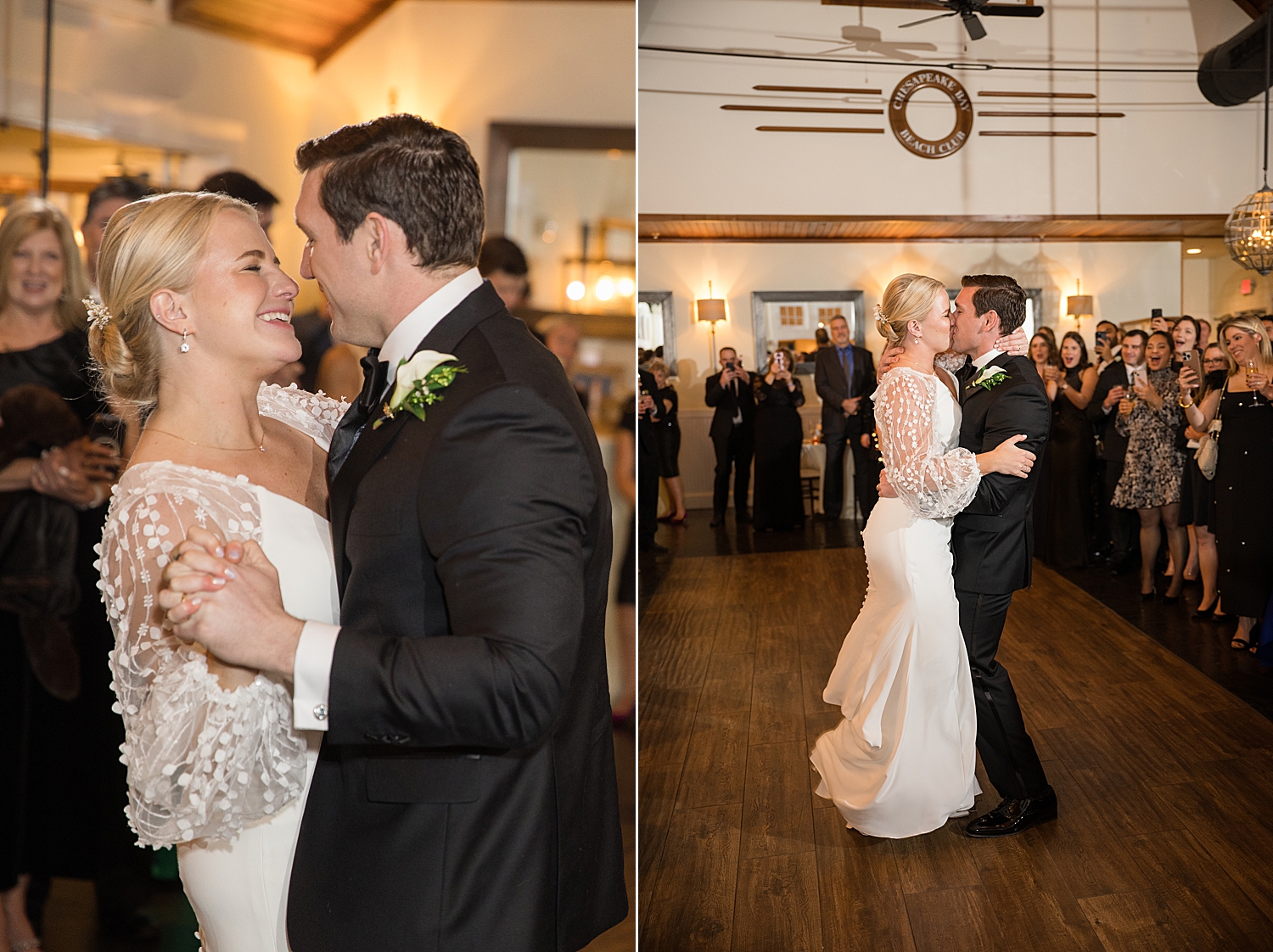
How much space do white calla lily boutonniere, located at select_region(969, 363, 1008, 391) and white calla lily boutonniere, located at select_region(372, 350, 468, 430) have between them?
1601 millimetres

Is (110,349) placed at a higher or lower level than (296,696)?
higher

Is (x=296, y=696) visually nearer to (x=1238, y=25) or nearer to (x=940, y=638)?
(x=940, y=638)

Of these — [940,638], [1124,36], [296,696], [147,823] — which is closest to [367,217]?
[296,696]

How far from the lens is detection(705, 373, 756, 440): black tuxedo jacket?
8.07 ft

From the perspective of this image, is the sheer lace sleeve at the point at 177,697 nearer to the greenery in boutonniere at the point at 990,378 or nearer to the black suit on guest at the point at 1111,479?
the greenery in boutonniere at the point at 990,378

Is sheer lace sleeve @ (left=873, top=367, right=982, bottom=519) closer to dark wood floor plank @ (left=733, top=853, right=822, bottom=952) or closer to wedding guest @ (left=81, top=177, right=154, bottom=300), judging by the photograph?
dark wood floor plank @ (left=733, top=853, right=822, bottom=952)

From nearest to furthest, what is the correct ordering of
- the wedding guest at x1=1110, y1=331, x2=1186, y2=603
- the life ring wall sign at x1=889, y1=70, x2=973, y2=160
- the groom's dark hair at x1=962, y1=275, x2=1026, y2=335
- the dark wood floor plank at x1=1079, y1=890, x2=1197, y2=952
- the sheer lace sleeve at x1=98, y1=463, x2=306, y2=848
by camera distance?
1. the sheer lace sleeve at x1=98, y1=463, x2=306, y2=848
2. the dark wood floor plank at x1=1079, y1=890, x2=1197, y2=952
3. the groom's dark hair at x1=962, y1=275, x2=1026, y2=335
4. the life ring wall sign at x1=889, y1=70, x2=973, y2=160
5. the wedding guest at x1=1110, y1=331, x2=1186, y2=603

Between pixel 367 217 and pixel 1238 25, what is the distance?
8.38ft

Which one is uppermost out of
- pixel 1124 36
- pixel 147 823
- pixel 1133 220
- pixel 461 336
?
pixel 1124 36

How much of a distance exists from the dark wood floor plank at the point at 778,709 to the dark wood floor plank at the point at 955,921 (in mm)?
501

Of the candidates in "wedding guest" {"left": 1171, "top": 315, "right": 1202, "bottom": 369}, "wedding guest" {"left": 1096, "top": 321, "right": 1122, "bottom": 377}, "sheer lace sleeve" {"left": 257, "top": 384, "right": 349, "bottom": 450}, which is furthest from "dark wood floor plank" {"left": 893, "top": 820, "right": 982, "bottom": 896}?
"sheer lace sleeve" {"left": 257, "top": 384, "right": 349, "bottom": 450}

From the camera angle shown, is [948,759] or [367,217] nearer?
[367,217]

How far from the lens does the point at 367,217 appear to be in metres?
1.09

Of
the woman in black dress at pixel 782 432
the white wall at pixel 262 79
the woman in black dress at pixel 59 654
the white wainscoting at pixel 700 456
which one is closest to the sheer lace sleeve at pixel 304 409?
the white wall at pixel 262 79
